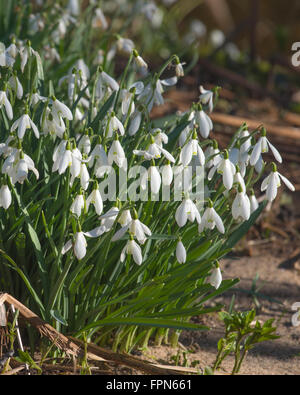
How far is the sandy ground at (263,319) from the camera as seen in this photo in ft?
7.00

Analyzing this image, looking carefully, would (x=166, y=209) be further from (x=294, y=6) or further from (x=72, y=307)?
(x=294, y=6)

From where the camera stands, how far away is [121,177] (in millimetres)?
1930

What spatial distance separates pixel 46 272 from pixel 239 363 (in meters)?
0.68

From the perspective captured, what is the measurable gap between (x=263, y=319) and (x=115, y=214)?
1.11 metres

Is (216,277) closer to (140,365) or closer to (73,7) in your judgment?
(140,365)

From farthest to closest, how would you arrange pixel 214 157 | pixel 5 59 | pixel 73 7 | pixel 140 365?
pixel 73 7
pixel 5 59
pixel 214 157
pixel 140 365

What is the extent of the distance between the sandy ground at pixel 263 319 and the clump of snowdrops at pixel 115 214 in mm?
143

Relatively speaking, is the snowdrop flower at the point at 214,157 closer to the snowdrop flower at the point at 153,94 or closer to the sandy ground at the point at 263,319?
the snowdrop flower at the point at 153,94

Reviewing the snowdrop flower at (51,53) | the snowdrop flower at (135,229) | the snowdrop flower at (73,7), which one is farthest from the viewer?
the snowdrop flower at (73,7)

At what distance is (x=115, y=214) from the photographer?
1.66 metres

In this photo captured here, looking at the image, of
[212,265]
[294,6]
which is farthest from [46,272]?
[294,6]

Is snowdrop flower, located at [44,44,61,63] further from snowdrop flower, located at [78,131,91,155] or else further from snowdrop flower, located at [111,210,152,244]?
snowdrop flower, located at [111,210,152,244]

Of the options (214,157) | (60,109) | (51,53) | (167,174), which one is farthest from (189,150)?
(51,53)

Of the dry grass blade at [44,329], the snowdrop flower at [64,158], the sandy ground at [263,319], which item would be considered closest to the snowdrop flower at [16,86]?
the snowdrop flower at [64,158]
